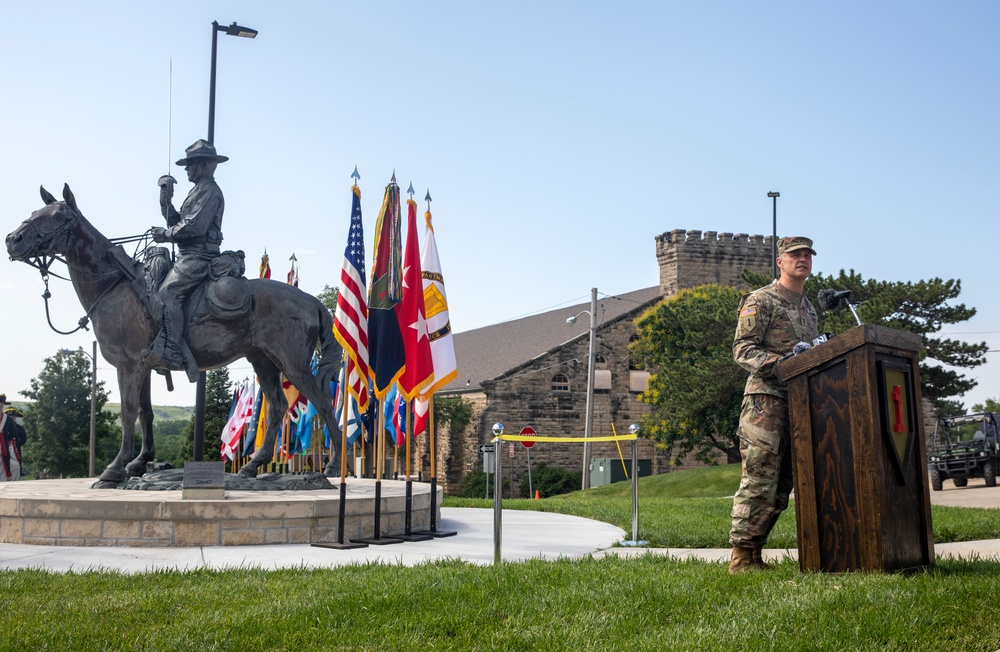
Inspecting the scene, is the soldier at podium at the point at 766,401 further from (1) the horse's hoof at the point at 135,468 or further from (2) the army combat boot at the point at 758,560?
(1) the horse's hoof at the point at 135,468

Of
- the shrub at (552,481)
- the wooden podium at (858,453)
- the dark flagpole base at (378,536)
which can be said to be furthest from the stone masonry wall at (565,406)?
the wooden podium at (858,453)

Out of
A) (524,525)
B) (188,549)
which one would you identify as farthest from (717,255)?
(188,549)

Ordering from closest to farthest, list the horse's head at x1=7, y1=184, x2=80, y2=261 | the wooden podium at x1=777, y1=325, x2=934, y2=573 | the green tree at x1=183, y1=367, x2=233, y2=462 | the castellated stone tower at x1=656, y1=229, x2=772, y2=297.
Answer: the wooden podium at x1=777, y1=325, x2=934, y2=573 < the horse's head at x1=7, y1=184, x2=80, y2=261 < the green tree at x1=183, y1=367, x2=233, y2=462 < the castellated stone tower at x1=656, y1=229, x2=772, y2=297

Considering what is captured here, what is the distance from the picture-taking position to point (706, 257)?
51.4 metres

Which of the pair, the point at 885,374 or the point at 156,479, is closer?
the point at 885,374

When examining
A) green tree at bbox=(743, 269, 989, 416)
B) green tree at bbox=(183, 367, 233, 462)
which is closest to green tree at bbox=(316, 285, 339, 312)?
green tree at bbox=(183, 367, 233, 462)

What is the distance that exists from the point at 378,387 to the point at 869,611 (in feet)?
22.2

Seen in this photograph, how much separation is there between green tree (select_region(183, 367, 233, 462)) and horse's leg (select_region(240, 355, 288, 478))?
31.8 metres

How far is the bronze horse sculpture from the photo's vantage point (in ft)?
34.7

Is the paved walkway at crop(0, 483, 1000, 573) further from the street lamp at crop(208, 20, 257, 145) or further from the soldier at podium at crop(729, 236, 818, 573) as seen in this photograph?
the street lamp at crop(208, 20, 257, 145)

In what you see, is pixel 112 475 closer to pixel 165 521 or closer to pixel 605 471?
pixel 165 521

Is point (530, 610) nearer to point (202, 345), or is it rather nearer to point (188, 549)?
point (188, 549)

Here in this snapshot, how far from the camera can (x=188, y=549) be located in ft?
28.7

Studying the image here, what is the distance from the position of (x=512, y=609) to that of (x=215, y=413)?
46519mm
